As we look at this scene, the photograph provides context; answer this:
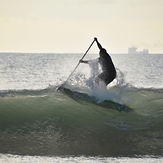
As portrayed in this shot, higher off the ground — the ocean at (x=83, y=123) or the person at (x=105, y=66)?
the person at (x=105, y=66)

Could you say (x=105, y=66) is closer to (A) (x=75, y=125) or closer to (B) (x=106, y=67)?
(B) (x=106, y=67)

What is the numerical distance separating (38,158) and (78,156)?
2.79 ft

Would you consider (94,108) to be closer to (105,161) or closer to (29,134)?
(29,134)

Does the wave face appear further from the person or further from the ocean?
the person

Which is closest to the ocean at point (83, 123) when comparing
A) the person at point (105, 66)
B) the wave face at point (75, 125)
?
the wave face at point (75, 125)

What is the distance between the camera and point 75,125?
1217 centimetres

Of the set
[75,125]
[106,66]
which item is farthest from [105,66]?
[75,125]

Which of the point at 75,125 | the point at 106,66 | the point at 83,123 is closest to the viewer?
the point at 75,125

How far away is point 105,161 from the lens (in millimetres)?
9148

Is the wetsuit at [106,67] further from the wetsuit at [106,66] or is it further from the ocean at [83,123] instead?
the ocean at [83,123]

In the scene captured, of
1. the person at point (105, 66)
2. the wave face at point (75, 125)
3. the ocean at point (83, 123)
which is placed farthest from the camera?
the person at point (105, 66)

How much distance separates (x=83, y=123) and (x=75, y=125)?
1.00 feet

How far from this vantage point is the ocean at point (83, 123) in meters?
9.73

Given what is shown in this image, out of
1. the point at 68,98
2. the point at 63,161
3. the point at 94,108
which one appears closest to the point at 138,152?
the point at 63,161
